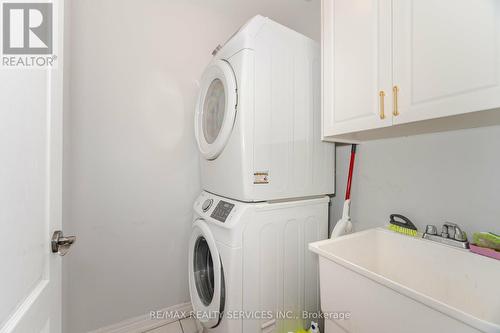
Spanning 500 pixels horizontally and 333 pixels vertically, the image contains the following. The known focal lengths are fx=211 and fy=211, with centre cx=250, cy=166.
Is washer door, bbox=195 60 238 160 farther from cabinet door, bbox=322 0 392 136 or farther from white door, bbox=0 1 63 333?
white door, bbox=0 1 63 333

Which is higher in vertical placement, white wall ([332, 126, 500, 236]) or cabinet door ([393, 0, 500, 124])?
cabinet door ([393, 0, 500, 124])

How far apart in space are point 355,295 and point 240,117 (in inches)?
38.9

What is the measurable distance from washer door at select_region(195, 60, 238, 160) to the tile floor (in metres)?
1.39

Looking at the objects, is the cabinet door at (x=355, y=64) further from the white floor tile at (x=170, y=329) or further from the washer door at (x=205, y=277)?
the white floor tile at (x=170, y=329)

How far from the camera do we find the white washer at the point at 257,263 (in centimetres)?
113

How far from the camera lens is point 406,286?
2.70ft

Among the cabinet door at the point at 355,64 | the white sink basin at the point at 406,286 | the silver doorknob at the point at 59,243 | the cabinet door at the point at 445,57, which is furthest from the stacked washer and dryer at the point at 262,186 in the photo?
the silver doorknob at the point at 59,243

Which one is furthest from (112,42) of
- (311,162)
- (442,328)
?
(442,328)

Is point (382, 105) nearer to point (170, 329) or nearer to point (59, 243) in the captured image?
point (59, 243)

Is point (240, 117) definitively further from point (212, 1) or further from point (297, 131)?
point (212, 1)

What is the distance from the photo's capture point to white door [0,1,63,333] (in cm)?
47

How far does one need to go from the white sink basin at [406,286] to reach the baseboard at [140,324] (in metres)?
1.37

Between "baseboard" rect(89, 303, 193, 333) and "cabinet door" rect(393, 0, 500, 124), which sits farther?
"baseboard" rect(89, 303, 193, 333)

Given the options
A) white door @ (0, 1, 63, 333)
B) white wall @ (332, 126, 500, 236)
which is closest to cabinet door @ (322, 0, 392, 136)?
white wall @ (332, 126, 500, 236)
